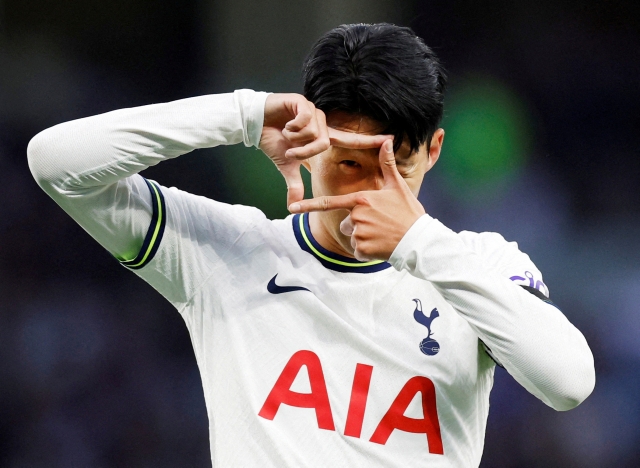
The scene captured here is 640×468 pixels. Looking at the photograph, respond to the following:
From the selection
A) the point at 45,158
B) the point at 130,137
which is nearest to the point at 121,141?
the point at 130,137

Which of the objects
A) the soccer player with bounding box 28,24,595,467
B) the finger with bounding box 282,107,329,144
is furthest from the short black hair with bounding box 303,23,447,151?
the finger with bounding box 282,107,329,144

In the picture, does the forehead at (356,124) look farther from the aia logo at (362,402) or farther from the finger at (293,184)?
the aia logo at (362,402)

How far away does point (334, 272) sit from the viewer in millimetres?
1557

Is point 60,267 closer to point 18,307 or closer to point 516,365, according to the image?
point 18,307

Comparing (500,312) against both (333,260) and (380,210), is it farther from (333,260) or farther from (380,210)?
(333,260)

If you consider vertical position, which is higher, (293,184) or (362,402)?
(293,184)

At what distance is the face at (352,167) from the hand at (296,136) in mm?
48

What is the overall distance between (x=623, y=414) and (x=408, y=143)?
201cm

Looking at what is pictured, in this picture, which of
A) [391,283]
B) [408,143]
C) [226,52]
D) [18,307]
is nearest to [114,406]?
[18,307]

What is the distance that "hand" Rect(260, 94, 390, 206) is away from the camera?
1294mm

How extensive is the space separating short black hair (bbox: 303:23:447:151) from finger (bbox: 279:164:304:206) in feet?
0.44

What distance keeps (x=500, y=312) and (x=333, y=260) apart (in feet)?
1.30

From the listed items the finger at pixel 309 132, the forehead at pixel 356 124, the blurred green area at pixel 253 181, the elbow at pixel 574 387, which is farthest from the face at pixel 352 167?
the blurred green area at pixel 253 181

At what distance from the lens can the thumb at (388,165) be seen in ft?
4.43
